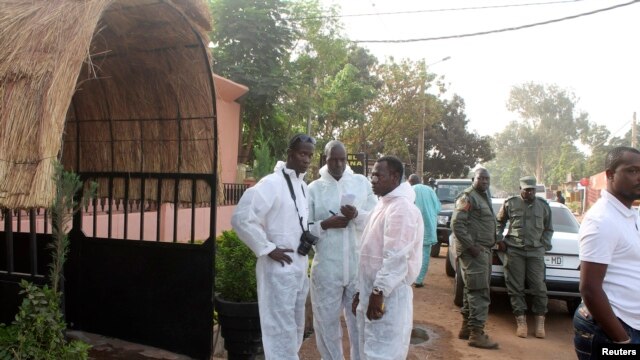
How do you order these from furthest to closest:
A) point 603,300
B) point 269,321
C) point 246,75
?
point 246,75, point 269,321, point 603,300

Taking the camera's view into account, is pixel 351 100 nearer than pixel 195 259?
No

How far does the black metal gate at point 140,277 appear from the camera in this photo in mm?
4309

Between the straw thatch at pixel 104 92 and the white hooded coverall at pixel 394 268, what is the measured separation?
1933 mm

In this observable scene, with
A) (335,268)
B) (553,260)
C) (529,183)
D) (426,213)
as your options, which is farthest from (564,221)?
(335,268)

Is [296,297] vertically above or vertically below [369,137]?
below

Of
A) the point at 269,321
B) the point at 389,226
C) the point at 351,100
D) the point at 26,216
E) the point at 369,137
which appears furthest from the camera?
the point at 369,137

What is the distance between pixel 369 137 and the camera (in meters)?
24.9

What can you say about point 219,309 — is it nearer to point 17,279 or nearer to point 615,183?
point 17,279

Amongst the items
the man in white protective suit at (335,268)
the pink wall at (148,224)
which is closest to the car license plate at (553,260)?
the man in white protective suit at (335,268)

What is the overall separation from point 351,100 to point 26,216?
15.2 metres

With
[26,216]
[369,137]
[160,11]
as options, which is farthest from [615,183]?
[369,137]

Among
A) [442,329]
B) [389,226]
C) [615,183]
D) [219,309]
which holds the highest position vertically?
[615,183]

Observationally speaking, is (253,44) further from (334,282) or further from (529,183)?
(334,282)

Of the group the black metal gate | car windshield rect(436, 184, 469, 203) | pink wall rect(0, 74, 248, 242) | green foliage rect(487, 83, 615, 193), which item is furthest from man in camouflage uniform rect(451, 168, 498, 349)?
green foliage rect(487, 83, 615, 193)
